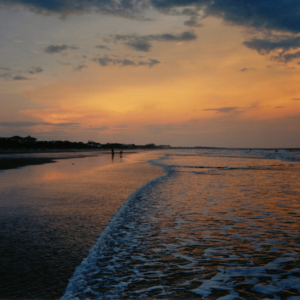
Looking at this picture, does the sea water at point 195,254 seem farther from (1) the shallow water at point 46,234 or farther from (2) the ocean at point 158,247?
(1) the shallow water at point 46,234

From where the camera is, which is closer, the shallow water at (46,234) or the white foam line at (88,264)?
the white foam line at (88,264)

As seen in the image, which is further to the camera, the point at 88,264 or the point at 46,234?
the point at 46,234

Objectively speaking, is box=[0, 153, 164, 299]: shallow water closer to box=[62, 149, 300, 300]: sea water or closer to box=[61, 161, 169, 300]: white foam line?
box=[61, 161, 169, 300]: white foam line

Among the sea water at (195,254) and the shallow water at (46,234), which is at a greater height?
the shallow water at (46,234)

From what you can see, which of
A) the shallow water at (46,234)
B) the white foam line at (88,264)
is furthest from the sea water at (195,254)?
the shallow water at (46,234)

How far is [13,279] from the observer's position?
5078 millimetres

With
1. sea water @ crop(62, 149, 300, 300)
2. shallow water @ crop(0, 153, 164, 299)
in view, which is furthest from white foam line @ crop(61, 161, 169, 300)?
shallow water @ crop(0, 153, 164, 299)

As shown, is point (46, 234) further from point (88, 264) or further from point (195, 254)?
point (195, 254)

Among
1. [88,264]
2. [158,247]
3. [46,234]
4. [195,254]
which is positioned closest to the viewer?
[88,264]

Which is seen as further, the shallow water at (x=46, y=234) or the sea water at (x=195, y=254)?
the shallow water at (x=46, y=234)

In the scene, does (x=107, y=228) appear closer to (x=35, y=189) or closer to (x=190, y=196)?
(x=190, y=196)

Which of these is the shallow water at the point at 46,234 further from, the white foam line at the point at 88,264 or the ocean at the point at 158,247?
the white foam line at the point at 88,264

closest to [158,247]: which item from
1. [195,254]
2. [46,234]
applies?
[195,254]

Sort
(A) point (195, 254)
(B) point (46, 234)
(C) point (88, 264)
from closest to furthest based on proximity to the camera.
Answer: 1. (C) point (88, 264)
2. (A) point (195, 254)
3. (B) point (46, 234)
